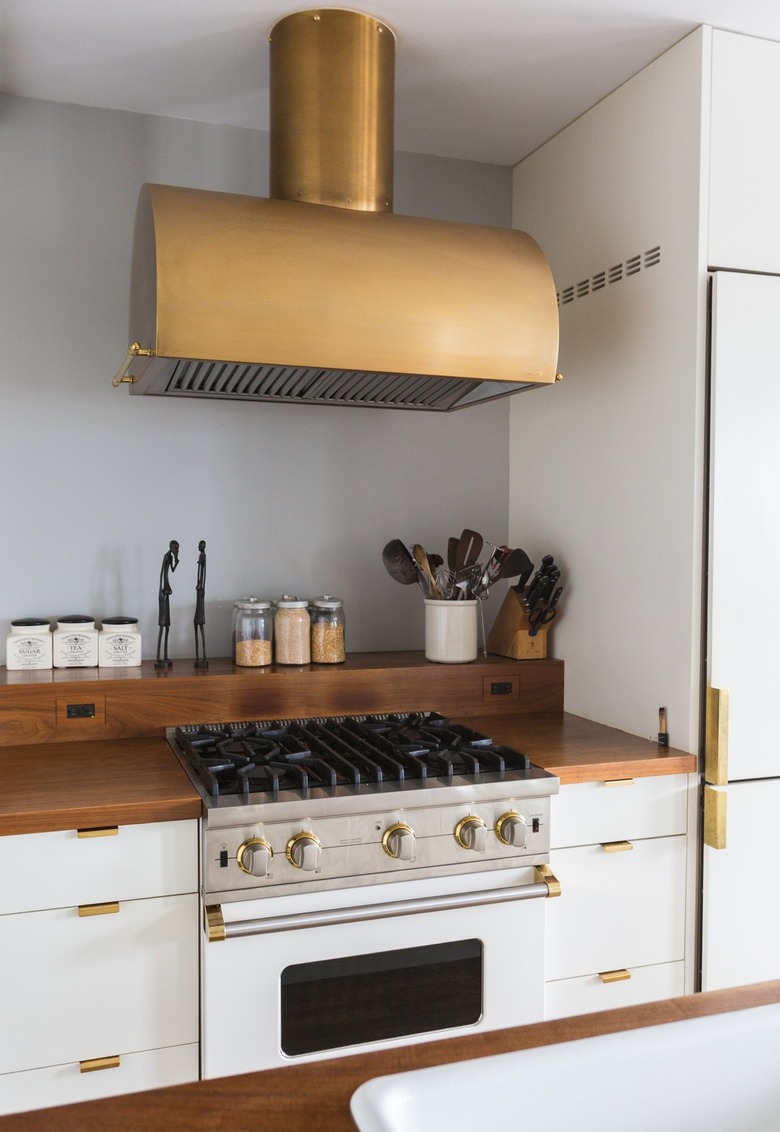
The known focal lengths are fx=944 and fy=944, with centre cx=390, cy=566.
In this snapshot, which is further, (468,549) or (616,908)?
(468,549)

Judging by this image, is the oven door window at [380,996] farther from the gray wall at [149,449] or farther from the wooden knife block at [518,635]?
the gray wall at [149,449]

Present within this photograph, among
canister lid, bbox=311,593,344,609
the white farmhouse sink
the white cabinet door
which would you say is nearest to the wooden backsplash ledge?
canister lid, bbox=311,593,344,609

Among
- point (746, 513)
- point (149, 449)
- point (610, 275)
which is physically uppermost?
point (610, 275)

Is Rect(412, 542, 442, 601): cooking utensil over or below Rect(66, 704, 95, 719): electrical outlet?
over

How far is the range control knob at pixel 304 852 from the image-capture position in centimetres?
164

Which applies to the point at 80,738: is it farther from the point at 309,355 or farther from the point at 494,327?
the point at 494,327

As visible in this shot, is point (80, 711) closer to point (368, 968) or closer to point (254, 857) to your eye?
point (254, 857)

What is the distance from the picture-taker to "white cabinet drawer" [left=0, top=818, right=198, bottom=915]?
159cm

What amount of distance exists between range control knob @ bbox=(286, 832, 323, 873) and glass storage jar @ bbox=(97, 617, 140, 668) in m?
0.79

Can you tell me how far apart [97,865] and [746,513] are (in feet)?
4.77

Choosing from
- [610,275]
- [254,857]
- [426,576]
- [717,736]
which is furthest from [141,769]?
[610,275]

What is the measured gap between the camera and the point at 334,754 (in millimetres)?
1888

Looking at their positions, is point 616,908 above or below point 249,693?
below

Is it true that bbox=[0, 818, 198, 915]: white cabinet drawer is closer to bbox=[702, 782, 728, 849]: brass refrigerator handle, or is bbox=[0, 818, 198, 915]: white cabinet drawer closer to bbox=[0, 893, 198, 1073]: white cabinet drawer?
bbox=[0, 893, 198, 1073]: white cabinet drawer
